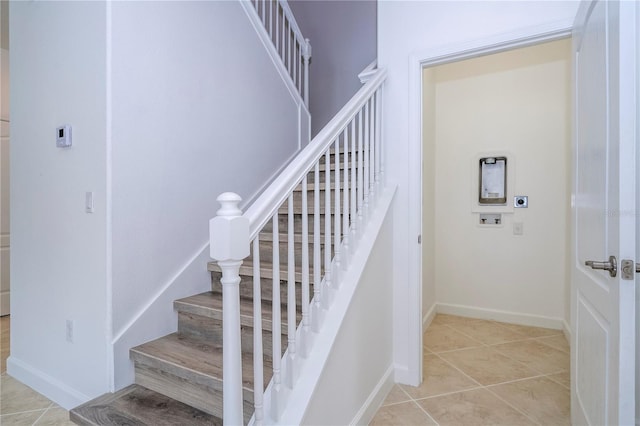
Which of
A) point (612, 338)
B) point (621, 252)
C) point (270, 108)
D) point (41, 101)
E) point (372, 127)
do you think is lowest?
point (612, 338)

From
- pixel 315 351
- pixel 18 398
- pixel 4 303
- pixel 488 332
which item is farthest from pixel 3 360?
pixel 488 332

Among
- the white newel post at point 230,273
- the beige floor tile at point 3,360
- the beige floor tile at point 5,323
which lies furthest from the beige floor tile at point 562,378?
the beige floor tile at point 5,323

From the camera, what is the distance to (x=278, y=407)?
117cm

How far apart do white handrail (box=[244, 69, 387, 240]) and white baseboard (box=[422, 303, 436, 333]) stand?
2.16 m

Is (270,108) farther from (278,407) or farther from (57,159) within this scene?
(278,407)

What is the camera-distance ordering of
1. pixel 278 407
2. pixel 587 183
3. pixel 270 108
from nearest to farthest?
pixel 278 407
pixel 587 183
pixel 270 108

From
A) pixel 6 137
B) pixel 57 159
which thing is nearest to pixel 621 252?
pixel 57 159

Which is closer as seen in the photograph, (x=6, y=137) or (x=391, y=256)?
(x=391, y=256)

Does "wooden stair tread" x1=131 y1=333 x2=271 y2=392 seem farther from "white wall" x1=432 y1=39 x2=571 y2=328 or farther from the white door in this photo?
"white wall" x1=432 y1=39 x2=571 y2=328

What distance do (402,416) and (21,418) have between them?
199 centimetres

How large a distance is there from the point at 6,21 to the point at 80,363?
3086 millimetres

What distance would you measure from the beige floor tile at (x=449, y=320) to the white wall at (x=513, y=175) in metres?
0.10

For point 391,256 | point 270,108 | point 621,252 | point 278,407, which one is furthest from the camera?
point 270,108

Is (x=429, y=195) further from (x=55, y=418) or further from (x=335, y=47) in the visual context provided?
(x=55, y=418)
